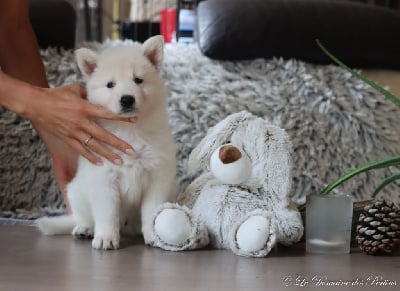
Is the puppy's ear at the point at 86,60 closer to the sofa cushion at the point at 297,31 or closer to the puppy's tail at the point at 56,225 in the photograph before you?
the puppy's tail at the point at 56,225

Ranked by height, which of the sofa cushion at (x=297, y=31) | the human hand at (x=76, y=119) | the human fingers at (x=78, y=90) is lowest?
the human hand at (x=76, y=119)

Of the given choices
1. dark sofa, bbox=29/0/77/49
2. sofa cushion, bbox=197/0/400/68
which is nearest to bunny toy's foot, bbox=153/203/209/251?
sofa cushion, bbox=197/0/400/68

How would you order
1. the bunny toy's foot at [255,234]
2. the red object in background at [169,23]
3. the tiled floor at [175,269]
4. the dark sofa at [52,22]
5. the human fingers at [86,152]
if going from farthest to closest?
1. the red object in background at [169,23]
2. the dark sofa at [52,22]
3. the human fingers at [86,152]
4. the bunny toy's foot at [255,234]
5. the tiled floor at [175,269]

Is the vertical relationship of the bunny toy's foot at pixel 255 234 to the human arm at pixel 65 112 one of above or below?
below

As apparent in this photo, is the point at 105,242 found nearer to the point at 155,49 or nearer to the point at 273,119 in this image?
the point at 155,49

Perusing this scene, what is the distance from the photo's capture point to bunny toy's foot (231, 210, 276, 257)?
1.11 meters

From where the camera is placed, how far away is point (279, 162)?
120 cm

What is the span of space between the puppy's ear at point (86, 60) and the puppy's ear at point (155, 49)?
10cm

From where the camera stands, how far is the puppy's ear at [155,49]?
4.19 feet

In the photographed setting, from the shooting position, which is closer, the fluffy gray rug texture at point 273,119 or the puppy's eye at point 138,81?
the puppy's eye at point 138,81

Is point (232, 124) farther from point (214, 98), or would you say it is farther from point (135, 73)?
point (214, 98)

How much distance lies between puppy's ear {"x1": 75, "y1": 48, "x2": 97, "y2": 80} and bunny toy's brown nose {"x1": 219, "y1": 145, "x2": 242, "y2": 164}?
0.99 feet

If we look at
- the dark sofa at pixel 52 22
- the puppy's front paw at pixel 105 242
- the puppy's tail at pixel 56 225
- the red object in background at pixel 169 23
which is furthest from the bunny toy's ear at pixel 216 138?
the red object in background at pixel 169 23

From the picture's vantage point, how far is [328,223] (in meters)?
1.18
